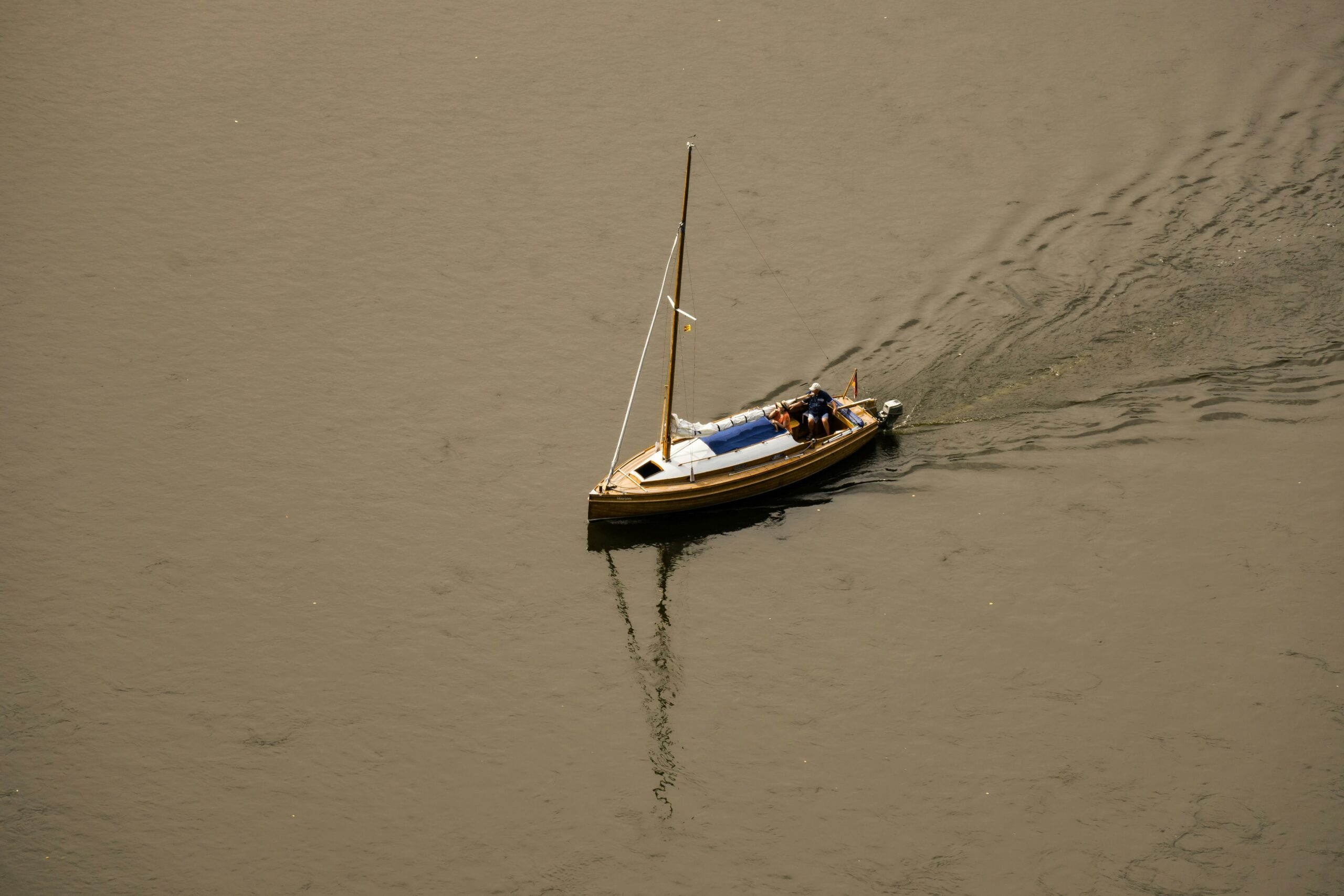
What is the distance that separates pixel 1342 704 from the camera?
31.9 m

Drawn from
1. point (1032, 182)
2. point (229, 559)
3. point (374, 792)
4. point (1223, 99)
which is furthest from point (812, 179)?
point (374, 792)

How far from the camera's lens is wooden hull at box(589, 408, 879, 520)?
36219 millimetres

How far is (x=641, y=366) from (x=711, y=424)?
8.66ft

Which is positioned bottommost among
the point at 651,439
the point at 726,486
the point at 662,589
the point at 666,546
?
the point at 662,589

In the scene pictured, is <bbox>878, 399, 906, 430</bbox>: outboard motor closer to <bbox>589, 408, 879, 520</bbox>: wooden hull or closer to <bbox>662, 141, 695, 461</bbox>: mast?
<bbox>589, 408, 879, 520</bbox>: wooden hull

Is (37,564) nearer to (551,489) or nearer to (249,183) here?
(551,489)

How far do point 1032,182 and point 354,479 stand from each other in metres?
25.8

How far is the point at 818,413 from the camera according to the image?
38.0 m

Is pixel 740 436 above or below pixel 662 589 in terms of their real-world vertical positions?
above

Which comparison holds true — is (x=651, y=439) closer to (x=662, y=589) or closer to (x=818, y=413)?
(x=818, y=413)

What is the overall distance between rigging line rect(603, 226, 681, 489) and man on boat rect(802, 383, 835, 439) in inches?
194

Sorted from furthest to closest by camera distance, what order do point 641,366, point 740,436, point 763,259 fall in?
point 763,259 → point 641,366 → point 740,436

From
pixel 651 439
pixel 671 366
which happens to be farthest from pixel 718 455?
pixel 671 366

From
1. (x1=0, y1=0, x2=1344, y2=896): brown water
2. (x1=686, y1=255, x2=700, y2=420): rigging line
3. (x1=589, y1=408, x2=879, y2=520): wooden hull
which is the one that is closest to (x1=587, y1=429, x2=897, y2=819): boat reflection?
(x1=0, y1=0, x2=1344, y2=896): brown water
